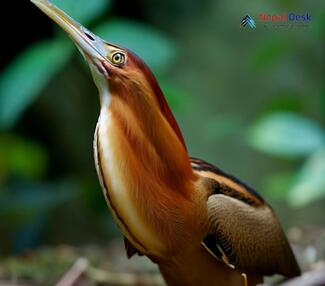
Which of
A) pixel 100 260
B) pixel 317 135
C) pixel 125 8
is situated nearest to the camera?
pixel 100 260

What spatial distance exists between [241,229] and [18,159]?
1.22 m

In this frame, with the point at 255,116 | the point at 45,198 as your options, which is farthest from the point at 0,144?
the point at 255,116

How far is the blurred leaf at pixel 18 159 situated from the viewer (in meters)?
1.83

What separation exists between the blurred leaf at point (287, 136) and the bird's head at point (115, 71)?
2.39 ft

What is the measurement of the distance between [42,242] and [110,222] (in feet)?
0.67

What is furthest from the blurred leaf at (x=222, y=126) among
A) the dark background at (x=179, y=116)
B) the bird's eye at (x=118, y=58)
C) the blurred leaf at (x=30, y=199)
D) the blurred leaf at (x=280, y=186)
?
the bird's eye at (x=118, y=58)

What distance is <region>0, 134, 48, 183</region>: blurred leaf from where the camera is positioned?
183cm

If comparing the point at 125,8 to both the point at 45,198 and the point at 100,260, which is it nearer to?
the point at 45,198

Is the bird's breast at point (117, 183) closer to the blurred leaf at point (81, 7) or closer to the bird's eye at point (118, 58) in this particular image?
the bird's eye at point (118, 58)

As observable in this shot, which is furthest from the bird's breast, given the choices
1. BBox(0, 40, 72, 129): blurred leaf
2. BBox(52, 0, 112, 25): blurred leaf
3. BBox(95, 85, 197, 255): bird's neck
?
BBox(0, 40, 72, 129): blurred leaf

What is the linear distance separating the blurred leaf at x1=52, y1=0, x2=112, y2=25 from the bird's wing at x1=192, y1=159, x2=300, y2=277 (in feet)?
0.74

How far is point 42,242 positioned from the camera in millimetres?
1852

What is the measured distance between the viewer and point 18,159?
72.9 inches

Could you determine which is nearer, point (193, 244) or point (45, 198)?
point (193, 244)
